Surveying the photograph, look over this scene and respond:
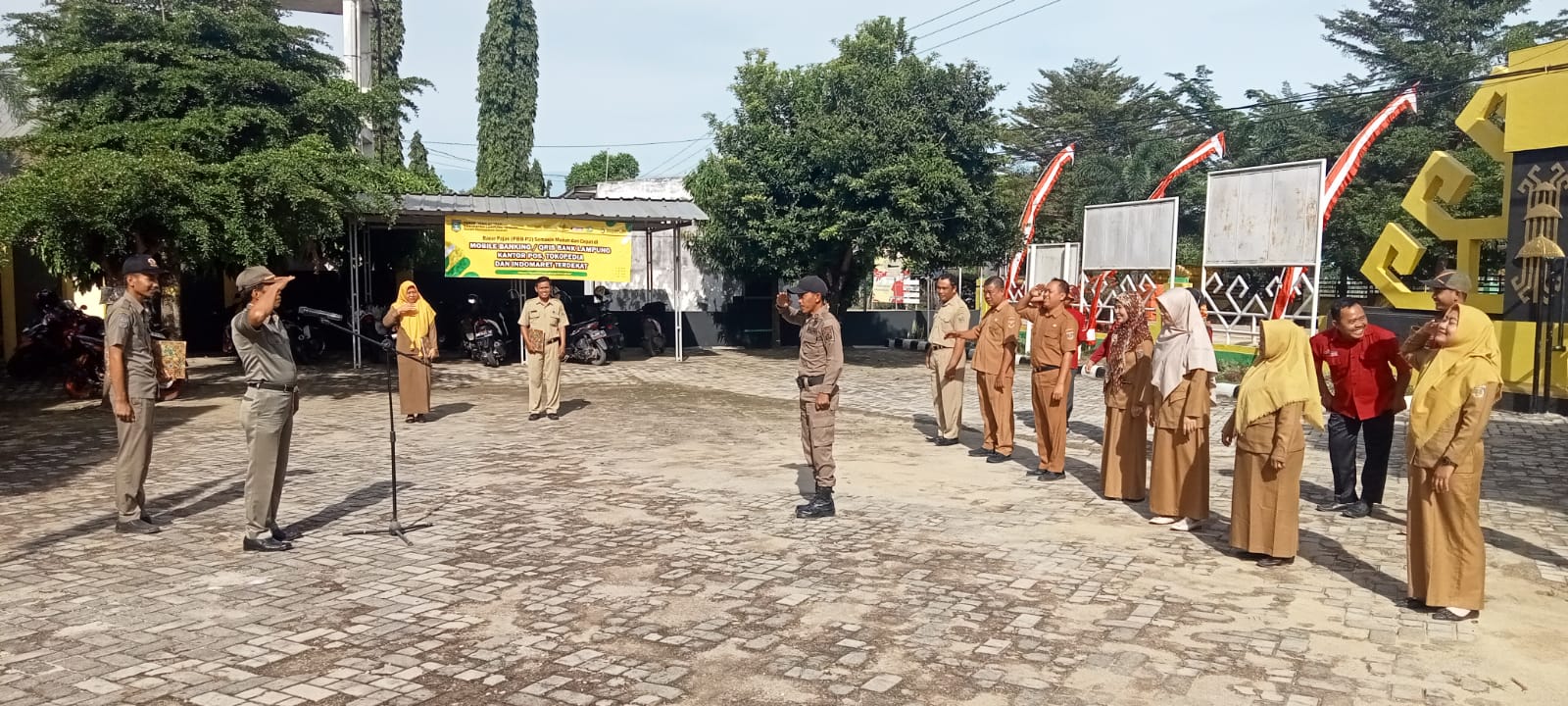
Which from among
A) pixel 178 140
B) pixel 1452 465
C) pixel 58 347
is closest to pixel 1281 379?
pixel 1452 465

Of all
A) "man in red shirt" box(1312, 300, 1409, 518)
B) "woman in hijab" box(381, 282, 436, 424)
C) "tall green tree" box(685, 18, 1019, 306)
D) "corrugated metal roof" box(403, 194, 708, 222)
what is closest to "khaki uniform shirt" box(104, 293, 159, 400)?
"woman in hijab" box(381, 282, 436, 424)

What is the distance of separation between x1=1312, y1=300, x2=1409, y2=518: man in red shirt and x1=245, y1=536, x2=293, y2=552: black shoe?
259 inches

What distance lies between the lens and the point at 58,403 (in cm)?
1259

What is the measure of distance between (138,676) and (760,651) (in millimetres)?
2486

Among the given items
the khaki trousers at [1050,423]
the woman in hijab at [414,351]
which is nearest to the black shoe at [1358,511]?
the khaki trousers at [1050,423]

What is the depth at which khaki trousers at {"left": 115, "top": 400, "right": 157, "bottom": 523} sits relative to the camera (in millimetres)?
6496

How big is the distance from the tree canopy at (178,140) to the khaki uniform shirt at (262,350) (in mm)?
5625

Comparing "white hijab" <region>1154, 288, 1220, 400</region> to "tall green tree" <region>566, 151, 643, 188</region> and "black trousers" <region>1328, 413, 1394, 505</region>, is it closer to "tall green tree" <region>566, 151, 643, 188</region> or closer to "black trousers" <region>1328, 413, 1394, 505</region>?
"black trousers" <region>1328, 413, 1394, 505</region>

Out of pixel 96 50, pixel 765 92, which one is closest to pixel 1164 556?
pixel 96 50

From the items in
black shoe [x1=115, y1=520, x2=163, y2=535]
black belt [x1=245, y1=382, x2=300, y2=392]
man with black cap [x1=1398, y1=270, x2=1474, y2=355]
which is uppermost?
man with black cap [x1=1398, y1=270, x2=1474, y2=355]

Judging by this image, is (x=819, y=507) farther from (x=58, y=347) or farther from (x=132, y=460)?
(x=58, y=347)

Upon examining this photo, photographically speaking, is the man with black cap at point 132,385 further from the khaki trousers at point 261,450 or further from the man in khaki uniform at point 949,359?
the man in khaki uniform at point 949,359

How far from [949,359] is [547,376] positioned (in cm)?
461

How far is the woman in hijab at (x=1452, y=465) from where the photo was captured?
4.96 m
